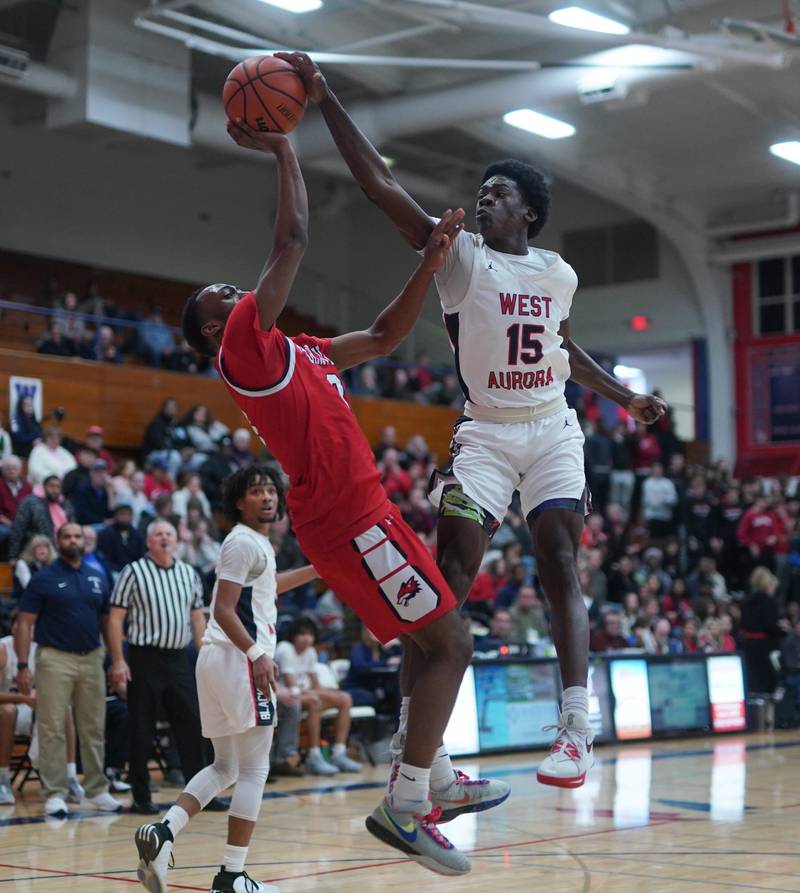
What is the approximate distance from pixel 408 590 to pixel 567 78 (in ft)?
53.9

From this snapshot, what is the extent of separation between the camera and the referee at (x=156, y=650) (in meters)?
10.3

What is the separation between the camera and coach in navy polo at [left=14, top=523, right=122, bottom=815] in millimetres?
10453

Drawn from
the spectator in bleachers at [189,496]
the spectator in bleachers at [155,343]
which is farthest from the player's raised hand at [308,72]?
the spectator in bleachers at [155,343]

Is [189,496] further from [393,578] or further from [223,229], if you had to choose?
[223,229]

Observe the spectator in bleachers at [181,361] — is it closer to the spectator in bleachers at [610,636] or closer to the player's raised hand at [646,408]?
the spectator in bleachers at [610,636]

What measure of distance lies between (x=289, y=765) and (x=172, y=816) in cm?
604

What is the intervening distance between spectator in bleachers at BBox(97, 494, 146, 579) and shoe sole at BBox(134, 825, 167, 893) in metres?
7.83

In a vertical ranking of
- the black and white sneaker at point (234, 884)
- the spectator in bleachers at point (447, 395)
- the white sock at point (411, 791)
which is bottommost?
the black and white sneaker at point (234, 884)

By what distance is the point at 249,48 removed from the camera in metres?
20.6

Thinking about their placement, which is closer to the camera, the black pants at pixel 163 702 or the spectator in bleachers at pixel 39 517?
the black pants at pixel 163 702

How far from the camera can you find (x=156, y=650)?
10477 millimetres

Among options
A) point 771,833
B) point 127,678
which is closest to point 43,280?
point 127,678

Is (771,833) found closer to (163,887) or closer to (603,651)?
(163,887)

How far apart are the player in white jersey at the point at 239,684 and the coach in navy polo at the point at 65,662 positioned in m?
3.22
